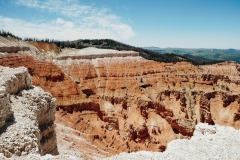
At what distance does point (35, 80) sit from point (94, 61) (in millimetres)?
24725

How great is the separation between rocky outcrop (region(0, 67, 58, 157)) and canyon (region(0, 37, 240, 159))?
77.5ft

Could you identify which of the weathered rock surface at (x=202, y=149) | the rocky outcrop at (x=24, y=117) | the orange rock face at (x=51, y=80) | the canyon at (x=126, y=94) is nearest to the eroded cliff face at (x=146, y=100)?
the canyon at (x=126, y=94)

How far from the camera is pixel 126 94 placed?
77438 millimetres

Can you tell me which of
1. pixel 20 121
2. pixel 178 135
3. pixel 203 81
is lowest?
pixel 178 135

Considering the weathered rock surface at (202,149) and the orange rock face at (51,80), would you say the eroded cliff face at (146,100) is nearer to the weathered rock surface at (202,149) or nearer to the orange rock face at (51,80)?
the orange rock face at (51,80)

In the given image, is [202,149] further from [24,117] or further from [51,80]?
[51,80]

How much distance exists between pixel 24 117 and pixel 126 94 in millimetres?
55005

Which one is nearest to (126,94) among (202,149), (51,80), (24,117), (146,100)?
(146,100)

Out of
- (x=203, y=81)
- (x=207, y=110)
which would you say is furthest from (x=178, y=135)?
(x=203, y=81)

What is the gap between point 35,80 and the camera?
61.8m

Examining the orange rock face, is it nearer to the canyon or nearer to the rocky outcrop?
the canyon

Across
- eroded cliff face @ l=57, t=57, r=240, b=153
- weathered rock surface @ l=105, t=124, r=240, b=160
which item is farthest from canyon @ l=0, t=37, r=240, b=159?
weathered rock surface @ l=105, t=124, r=240, b=160

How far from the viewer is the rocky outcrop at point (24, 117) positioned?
19.7 m

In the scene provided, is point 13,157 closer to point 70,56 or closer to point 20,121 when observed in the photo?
point 20,121
